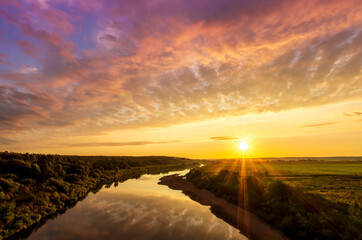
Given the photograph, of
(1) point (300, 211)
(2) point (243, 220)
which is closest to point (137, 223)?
(2) point (243, 220)

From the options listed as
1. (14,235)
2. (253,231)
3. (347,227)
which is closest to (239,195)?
(253,231)

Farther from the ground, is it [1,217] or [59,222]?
[1,217]

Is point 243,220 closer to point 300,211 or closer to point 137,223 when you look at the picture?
point 300,211

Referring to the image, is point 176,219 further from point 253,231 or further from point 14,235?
point 14,235

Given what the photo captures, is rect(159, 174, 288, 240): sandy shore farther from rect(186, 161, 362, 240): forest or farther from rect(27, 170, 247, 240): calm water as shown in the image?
rect(27, 170, 247, 240): calm water

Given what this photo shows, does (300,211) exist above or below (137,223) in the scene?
above

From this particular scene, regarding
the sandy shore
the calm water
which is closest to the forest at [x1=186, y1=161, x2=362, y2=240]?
the sandy shore

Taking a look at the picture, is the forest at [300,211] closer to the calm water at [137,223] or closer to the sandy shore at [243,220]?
the sandy shore at [243,220]

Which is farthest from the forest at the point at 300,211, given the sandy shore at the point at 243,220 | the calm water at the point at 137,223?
the calm water at the point at 137,223
